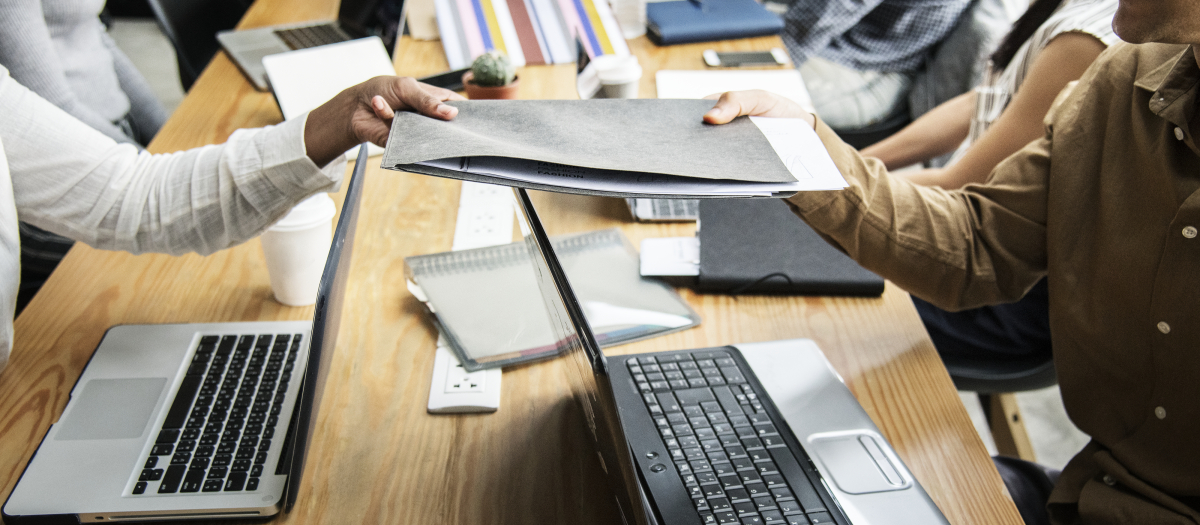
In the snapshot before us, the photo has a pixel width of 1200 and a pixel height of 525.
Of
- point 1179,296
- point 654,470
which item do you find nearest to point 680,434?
point 654,470

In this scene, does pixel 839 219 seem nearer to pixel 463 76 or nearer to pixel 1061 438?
pixel 463 76

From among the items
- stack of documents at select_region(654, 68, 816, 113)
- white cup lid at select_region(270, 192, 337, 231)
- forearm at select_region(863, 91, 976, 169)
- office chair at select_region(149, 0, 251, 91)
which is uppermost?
white cup lid at select_region(270, 192, 337, 231)

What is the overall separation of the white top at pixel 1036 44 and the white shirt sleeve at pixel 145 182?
105cm

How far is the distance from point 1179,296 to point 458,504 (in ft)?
2.50

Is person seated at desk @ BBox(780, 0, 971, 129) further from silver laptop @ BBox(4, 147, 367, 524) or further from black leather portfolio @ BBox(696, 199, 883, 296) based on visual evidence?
silver laptop @ BBox(4, 147, 367, 524)

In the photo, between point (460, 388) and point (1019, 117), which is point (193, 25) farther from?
point (1019, 117)

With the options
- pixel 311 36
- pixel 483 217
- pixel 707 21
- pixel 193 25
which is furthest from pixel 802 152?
pixel 193 25

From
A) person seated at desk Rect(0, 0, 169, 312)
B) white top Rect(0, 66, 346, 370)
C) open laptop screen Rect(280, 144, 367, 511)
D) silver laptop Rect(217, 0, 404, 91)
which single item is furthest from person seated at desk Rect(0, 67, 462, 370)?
silver laptop Rect(217, 0, 404, 91)

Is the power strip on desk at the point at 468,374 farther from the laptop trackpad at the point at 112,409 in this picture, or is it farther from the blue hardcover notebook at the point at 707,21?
the blue hardcover notebook at the point at 707,21

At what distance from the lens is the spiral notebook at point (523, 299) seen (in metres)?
0.83

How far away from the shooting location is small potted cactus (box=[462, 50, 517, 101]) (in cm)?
123

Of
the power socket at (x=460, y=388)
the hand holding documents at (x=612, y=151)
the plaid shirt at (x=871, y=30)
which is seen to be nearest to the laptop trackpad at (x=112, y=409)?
the power socket at (x=460, y=388)

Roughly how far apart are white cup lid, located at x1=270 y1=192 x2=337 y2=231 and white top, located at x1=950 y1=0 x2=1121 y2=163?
1014 mm

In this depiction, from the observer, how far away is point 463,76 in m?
1.36
